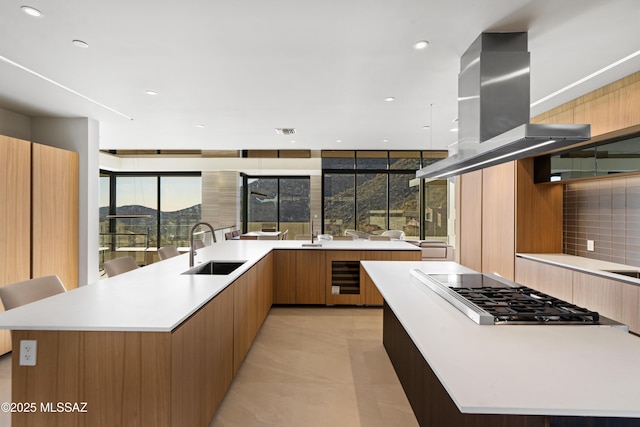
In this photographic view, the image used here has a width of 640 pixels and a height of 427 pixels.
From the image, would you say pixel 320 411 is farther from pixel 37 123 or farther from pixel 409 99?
pixel 37 123

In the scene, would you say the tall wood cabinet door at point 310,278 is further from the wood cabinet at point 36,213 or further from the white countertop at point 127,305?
the wood cabinet at point 36,213

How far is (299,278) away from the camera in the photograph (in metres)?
4.79

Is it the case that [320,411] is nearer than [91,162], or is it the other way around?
[320,411]

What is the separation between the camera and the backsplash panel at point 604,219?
3.38 meters

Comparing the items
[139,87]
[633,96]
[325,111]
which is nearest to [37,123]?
[139,87]

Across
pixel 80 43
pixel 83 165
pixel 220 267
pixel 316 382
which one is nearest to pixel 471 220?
pixel 316 382

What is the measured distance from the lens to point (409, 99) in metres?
4.01

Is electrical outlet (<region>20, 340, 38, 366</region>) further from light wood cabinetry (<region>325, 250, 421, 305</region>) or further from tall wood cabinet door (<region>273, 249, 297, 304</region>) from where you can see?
light wood cabinetry (<region>325, 250, 421, 305</region>)

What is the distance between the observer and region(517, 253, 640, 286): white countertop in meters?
3.06

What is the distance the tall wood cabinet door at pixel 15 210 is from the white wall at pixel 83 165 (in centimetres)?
89

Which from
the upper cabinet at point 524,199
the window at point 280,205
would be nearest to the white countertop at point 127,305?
the upper cabinet at point 524,199

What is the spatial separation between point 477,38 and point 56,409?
329cm

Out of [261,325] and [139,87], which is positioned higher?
[139,87]

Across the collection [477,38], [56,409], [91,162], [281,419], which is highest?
[477,38]
